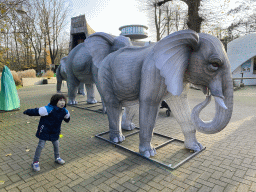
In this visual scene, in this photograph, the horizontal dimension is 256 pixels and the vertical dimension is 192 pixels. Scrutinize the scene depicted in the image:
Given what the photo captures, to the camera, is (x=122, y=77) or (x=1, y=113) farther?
(x=1, y=113)

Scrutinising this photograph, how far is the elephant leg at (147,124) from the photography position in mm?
3020

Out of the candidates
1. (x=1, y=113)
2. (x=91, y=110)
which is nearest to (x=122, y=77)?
(x=91, y=110)

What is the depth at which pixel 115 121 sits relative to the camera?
151 inches

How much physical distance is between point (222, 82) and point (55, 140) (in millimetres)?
2564

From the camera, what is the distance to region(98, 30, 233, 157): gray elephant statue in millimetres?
2555

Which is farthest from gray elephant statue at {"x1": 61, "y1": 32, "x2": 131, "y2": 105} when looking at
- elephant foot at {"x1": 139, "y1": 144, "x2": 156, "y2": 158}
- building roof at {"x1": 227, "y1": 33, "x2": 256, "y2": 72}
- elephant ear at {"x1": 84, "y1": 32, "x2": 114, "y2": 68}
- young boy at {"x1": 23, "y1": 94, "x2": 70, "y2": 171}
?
building roof at {"x1": 227, "y1": 33, "x2": 256, "y2": 72}

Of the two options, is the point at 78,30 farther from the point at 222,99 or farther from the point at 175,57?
the point at 222,99

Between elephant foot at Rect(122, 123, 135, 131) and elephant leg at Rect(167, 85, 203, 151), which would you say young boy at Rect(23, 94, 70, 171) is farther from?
elephant foot at Rect(122, 123, 135, 131)

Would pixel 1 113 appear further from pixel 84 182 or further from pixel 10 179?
pixel 84 182

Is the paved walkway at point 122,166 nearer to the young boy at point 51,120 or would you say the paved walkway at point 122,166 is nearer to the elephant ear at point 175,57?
the young boy at point 51,120

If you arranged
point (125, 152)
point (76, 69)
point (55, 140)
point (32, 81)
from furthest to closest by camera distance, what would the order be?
1. point (32, 81)
2. point (76, 69)
3. point (125, 152)
4. point (55, 140)

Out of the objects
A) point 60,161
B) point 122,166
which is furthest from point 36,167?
point 122,166

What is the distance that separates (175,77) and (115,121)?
67.2 inches

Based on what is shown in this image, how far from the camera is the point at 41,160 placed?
10.7 ft
